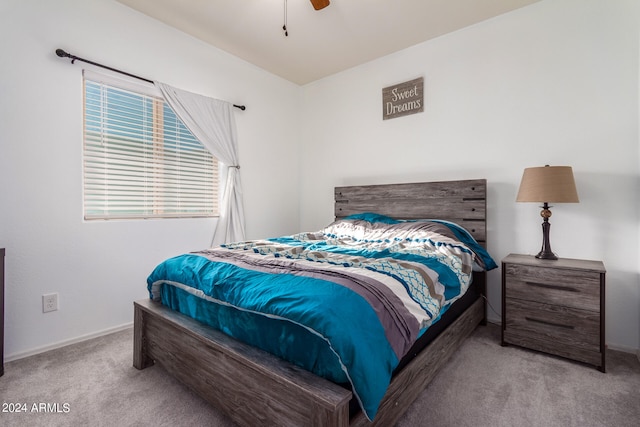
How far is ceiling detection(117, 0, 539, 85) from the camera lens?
2494mm

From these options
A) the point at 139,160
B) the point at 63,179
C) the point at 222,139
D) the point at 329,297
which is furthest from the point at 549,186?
the point at 63,179

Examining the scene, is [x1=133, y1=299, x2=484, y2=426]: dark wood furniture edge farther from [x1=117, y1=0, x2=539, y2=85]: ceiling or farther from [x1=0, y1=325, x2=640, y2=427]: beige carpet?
[x1=117, y1=0, x2=539, y2=85]: ceiling

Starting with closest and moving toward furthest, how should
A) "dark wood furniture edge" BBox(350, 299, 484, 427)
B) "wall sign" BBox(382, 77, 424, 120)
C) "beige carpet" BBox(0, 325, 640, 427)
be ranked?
"dark wood furniture edge" BBox(350, 299, 484, 427)
"beige carpet" BBox(0, 325, 640, 427)
"wall sign" BBox(382, 77, 424, 120)

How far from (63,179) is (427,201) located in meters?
2.94

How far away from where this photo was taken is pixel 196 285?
160 centimetres

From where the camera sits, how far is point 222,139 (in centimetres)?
318

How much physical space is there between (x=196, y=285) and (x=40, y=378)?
1.16 meters

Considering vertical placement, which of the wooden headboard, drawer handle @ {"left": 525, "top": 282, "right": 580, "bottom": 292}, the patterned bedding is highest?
the wooden headboard

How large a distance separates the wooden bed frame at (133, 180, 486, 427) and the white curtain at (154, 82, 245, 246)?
54.5 inches

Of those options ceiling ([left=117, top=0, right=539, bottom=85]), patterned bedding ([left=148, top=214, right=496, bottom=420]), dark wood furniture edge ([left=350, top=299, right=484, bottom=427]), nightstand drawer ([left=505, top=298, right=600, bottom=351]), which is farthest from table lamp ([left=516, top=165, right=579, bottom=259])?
ceiling ([left=117, top=0, right=539, bottom=85])

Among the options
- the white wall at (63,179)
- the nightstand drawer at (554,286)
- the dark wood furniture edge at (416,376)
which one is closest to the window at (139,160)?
the white wall at (63,179)

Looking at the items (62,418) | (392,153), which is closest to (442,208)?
(392,153)

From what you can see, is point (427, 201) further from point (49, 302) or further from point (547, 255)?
point (49, 302)

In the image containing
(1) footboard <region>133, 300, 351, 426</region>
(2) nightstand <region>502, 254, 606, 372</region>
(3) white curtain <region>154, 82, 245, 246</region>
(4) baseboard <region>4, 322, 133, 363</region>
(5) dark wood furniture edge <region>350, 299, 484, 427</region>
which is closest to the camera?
(1) footboard <region>133, 300, 351, 426</region>
